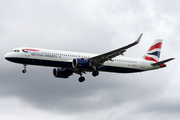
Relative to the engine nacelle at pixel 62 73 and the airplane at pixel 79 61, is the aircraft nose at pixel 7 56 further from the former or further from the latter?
the engine nacelle at pixel 62 73

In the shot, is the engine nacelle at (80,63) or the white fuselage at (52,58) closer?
the white fuselage at (52,58)

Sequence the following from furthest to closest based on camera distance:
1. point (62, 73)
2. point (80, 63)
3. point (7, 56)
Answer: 1. point (62, 73)
2. point (80, 63)
3. point (7, 56)

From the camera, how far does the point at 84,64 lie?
5991cm

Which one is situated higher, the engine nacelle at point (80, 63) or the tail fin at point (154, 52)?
the tail fin at point (154, 52)

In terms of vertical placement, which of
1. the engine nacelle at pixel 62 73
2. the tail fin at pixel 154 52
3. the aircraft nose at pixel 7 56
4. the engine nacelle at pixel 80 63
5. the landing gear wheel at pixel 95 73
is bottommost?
the landing gear wheel at pixel 95 73

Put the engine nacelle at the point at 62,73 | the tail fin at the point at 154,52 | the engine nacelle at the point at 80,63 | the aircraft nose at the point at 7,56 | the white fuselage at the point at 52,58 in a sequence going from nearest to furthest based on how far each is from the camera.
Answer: the white fuselage at the point at 52,58 < the aircraft nose at the point at 7,56 < the engine nacelle at the point at 80,63 < the engine nacelle at the point at 62,73 < the tail fin at the point at 154,52

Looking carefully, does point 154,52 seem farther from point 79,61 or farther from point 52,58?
point 52,58

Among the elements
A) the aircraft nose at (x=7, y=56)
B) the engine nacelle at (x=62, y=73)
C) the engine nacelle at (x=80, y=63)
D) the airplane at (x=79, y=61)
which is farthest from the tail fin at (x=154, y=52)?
the aircraft nose at (x=7, y=56)

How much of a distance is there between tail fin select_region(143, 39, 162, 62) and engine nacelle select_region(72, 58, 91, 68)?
14.3 meters

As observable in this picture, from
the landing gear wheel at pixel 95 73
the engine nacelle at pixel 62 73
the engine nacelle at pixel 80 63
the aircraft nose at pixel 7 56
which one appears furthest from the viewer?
the engine nacelle at pixel 62 73

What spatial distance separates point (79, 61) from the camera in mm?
59531

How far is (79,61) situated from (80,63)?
1.17ft

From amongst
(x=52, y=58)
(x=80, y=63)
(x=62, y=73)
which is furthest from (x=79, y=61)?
(x=62, y=73)

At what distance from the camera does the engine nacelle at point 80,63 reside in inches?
2333
